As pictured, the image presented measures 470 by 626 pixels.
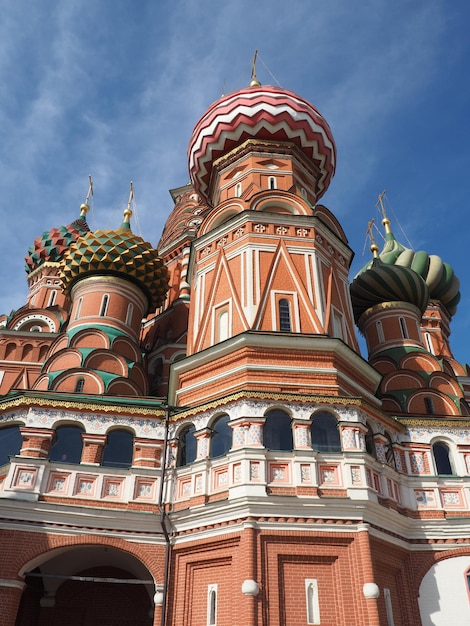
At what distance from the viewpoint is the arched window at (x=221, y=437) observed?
10133mm

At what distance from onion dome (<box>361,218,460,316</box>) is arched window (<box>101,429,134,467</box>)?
14095mm

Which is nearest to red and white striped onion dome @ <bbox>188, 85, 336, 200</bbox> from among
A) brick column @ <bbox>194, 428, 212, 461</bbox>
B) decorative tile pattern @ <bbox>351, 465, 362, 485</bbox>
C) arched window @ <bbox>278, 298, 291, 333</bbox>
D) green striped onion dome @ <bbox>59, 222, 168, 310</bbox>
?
green striped onion dome @ <bbox>59, 222, 168, 310</bbox>

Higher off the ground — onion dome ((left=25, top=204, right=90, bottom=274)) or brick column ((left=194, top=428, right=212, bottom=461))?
onion dome ((left=25, top=204, right=90, bottom=274))

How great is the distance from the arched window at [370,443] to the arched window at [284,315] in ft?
8.79

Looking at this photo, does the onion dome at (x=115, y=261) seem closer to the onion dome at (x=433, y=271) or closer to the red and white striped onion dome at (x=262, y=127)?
the red and white striped onion dome at (x=262, y=127)

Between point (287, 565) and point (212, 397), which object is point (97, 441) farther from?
point (287, 565)

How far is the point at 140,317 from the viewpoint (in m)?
17.0

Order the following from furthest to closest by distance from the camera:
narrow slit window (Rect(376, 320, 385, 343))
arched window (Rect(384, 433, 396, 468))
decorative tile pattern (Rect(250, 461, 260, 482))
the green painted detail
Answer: the green painted detail < narrow slit window (Rect(376, 320, 385, 343)) < arched window (Rect(384, 433, 396, 468)) < decorative tile pattern (Rect(250, 461, 260, 482))

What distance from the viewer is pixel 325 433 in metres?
10.2

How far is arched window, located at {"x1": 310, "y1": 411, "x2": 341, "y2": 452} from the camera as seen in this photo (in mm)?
10016

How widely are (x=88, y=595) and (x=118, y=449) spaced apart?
3.51 m

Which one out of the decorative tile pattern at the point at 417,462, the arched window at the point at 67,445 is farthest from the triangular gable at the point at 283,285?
the arched window at the point at 67,445

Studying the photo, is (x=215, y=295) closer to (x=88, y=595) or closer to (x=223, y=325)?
(x=223, y=325)

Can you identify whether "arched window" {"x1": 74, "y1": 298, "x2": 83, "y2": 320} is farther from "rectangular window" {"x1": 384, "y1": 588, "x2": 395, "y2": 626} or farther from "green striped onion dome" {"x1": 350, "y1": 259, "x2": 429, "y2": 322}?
"rectangular window" {"x1": 384, "y1": 588, "x2": 395, "y2": 626}
